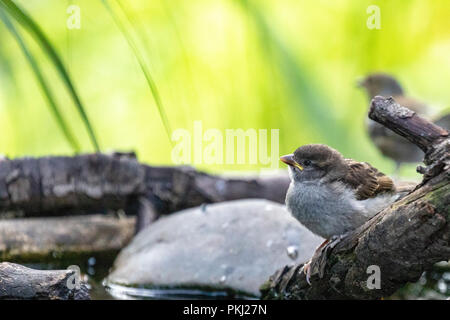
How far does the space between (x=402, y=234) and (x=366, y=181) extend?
801mm

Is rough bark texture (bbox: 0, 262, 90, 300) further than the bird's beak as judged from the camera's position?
No

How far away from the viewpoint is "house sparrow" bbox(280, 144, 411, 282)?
2.92 m

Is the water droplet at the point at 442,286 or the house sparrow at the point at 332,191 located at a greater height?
the house sparrow at the point at 332,191

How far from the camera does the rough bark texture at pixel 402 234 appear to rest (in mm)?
2143

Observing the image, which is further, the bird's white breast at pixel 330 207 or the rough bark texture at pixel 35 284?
the bird's white breast at pixel 330 207

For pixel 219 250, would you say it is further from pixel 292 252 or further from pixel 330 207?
pixel 330 207

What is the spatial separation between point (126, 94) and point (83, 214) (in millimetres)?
3901

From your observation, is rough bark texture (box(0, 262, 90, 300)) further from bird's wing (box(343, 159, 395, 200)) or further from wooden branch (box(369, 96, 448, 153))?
wooden branch (box(369, 96, 448, 153))

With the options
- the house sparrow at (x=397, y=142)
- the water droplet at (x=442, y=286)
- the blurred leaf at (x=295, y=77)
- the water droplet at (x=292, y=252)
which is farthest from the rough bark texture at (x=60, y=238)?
the house sparrow at (x=397, y=142)

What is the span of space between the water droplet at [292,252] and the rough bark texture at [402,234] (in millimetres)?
1282

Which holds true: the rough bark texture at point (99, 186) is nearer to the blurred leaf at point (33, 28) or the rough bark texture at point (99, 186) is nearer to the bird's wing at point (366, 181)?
the bird's wing at point (366, 181)

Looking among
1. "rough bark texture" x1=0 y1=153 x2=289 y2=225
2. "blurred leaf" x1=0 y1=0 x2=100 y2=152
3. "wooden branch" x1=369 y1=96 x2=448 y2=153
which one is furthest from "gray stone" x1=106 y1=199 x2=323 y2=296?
"blurred leaf" x1=0 y1=0 x2=100 y2=152

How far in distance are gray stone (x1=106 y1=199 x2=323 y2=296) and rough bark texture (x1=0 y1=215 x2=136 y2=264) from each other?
22 centimetres

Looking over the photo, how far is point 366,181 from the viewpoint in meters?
3.05
